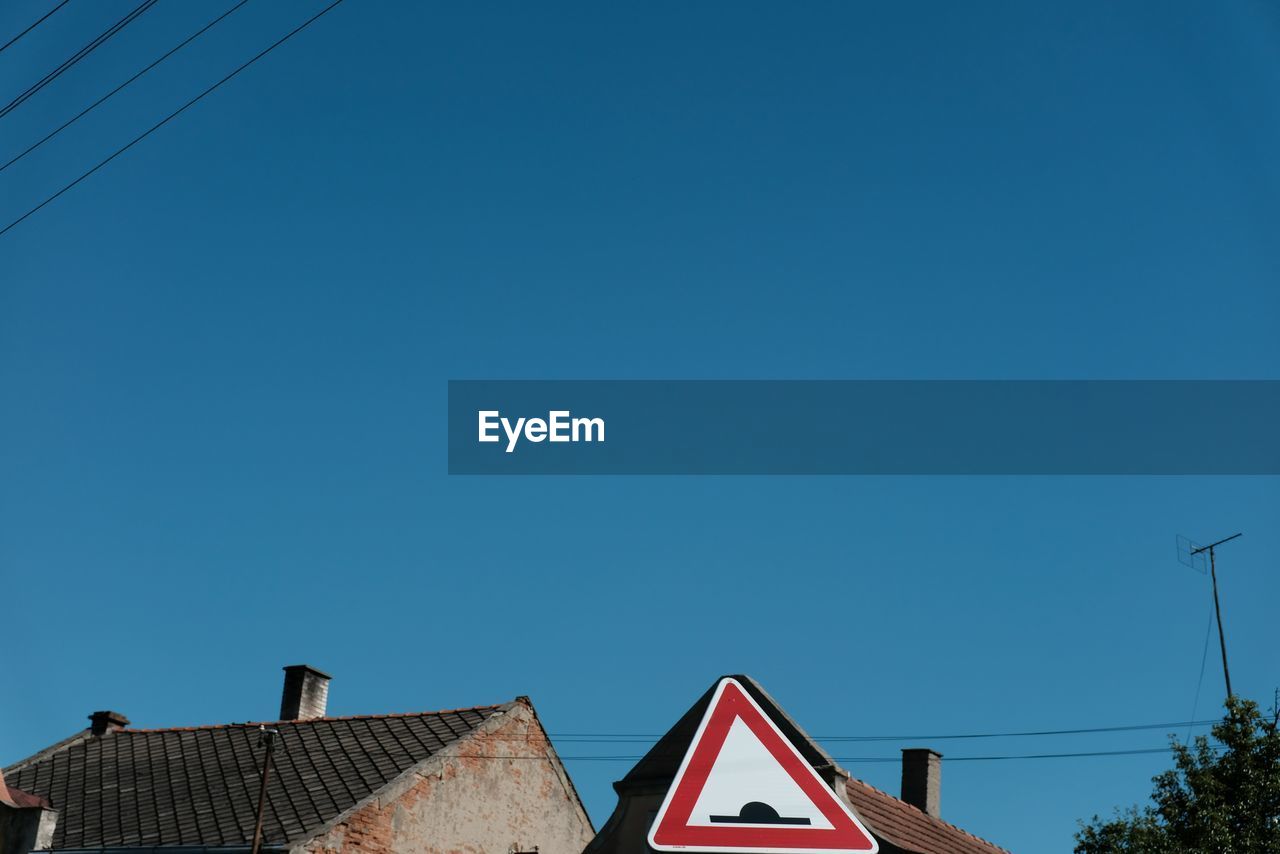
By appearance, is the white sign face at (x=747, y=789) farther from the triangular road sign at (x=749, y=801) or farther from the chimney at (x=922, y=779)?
the chimney at (x=922, y=779)

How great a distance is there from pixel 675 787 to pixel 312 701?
26.3 metres

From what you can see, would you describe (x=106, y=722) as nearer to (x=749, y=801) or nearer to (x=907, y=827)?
(x=907, y=827)

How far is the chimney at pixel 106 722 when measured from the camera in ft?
97.8

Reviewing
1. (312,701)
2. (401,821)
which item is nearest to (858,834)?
(401,821)

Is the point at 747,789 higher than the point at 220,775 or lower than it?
lower

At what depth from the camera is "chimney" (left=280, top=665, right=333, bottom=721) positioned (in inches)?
1148

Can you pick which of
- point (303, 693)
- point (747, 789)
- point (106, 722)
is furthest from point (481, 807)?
point (747, 789)

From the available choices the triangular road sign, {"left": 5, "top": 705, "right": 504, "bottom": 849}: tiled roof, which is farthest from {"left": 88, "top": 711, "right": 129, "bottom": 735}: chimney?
the triangular road sign

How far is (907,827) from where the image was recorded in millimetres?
21062

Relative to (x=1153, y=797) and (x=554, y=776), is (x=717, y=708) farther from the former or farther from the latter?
(x=554, y=776)

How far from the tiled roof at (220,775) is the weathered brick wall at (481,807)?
378 mm

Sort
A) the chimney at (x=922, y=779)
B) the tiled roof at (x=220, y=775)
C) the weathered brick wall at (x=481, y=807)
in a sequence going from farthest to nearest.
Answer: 1. the chimney at (x=922, y=779)
2. the tiled roof at (x=220, y=775)
3. the weathered brick wall at (x=481, y=807)

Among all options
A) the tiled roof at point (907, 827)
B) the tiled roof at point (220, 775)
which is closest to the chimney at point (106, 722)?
the tiled roof at point (220, 775)

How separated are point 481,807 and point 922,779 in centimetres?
960
